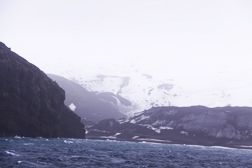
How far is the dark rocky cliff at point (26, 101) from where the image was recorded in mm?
124188

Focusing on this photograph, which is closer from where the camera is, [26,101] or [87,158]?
[87,158]

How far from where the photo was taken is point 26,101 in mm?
136750

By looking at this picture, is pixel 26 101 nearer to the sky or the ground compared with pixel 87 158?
nearer to the sky

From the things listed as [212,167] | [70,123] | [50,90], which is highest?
[50,90]

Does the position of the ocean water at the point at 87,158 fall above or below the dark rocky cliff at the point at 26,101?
below

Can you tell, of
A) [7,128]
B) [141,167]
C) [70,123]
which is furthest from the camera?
[70,123]

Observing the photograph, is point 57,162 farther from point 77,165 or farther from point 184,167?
point 184,167

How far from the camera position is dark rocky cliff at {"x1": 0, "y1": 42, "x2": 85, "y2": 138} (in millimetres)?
124188

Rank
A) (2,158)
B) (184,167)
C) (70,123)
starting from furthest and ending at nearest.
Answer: (70,123) → (184,167) → (2,158)

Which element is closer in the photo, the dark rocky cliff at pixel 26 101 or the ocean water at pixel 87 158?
the ocean water at pixel 87 158

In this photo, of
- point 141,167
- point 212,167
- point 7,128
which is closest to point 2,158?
point 141,167

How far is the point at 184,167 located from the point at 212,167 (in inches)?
277

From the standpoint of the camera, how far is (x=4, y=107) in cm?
12181

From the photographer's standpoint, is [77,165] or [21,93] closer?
[77,165]
